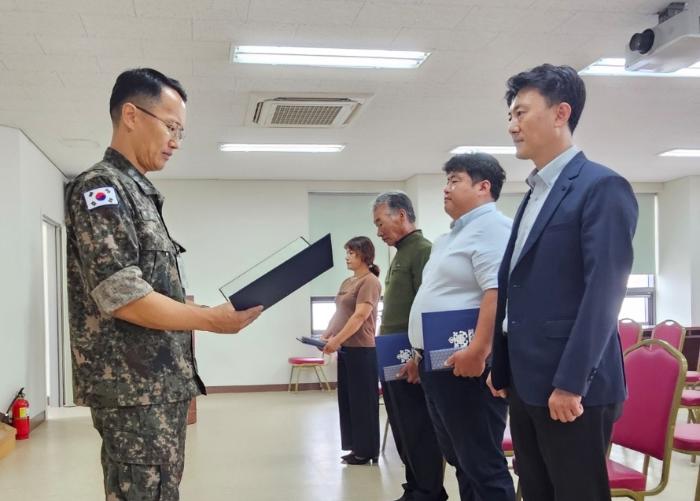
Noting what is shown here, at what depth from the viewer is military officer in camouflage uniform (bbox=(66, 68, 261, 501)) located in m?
1.42

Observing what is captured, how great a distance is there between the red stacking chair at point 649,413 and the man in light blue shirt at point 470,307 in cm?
40

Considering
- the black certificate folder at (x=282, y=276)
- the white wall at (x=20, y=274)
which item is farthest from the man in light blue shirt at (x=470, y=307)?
the white wall at (x=20, y=274)

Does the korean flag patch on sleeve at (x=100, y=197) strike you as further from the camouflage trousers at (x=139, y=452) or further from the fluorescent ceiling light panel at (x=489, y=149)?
the fluorescent ceiling light panel at (x=489, y=149)

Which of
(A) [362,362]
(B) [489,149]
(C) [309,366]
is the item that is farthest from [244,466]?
(B) [489,149]

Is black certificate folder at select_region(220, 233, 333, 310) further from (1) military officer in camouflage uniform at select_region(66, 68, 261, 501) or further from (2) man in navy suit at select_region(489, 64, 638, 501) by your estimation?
(2) man in navy suit at select_region(489, 64, 638, 501)

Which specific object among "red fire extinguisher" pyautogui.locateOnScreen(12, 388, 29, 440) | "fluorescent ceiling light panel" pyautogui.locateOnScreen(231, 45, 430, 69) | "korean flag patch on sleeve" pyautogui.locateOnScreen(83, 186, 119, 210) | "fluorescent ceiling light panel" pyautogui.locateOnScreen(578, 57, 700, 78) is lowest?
"red fire extinguisher" pyautogui.locateOnScreen(12, 388, 29, 440)

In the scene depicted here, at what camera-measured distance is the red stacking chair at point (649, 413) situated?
2232mm

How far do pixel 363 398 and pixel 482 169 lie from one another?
87.2 inches

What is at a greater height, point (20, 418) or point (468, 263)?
point (468, 263)

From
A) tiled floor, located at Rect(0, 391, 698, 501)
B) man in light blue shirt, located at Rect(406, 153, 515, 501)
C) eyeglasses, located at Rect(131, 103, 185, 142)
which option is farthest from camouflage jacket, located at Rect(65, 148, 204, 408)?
tiled floor, located at Rect(0, 391, 698, 501)

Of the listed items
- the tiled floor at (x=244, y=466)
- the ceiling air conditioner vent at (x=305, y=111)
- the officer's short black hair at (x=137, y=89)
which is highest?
the ceiling air conditioner vent at (x=305, y=111)

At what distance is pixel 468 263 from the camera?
2.49 meters

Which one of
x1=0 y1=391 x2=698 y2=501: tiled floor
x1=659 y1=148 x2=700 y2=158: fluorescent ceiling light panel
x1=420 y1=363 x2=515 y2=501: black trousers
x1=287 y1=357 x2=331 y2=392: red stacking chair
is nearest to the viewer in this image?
x1=420 y1=363 x2=515 y2=501: black trousers

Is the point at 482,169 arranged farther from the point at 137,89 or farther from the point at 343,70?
the point at 343,70
